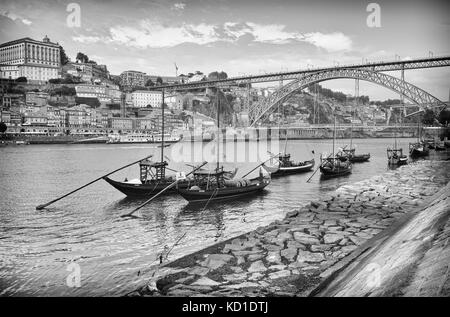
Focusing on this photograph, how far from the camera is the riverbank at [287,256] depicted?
14.3ft

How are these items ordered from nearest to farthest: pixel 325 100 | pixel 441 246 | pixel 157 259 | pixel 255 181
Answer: pixel 441 246 → pixel 157 259 → pixel 255 181 → pixel 325 100

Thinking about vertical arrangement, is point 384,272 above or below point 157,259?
above

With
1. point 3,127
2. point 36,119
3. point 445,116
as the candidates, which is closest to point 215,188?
point 445,116

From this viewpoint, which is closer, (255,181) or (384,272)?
(384,272)

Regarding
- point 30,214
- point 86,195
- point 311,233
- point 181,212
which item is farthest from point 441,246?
point 86,195

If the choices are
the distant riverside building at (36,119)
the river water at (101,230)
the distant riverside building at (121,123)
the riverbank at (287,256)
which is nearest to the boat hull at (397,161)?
the river water at (101,230)

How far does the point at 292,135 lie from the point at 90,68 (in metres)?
53.5

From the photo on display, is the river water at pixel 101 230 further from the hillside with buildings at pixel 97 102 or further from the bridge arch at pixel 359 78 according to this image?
the hillside with buildings at pixel 97 102

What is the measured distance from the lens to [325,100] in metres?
118

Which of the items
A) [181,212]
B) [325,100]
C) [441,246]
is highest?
[325,100]

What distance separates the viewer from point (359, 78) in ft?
121

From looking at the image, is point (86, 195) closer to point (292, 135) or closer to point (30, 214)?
point (30, 214)
